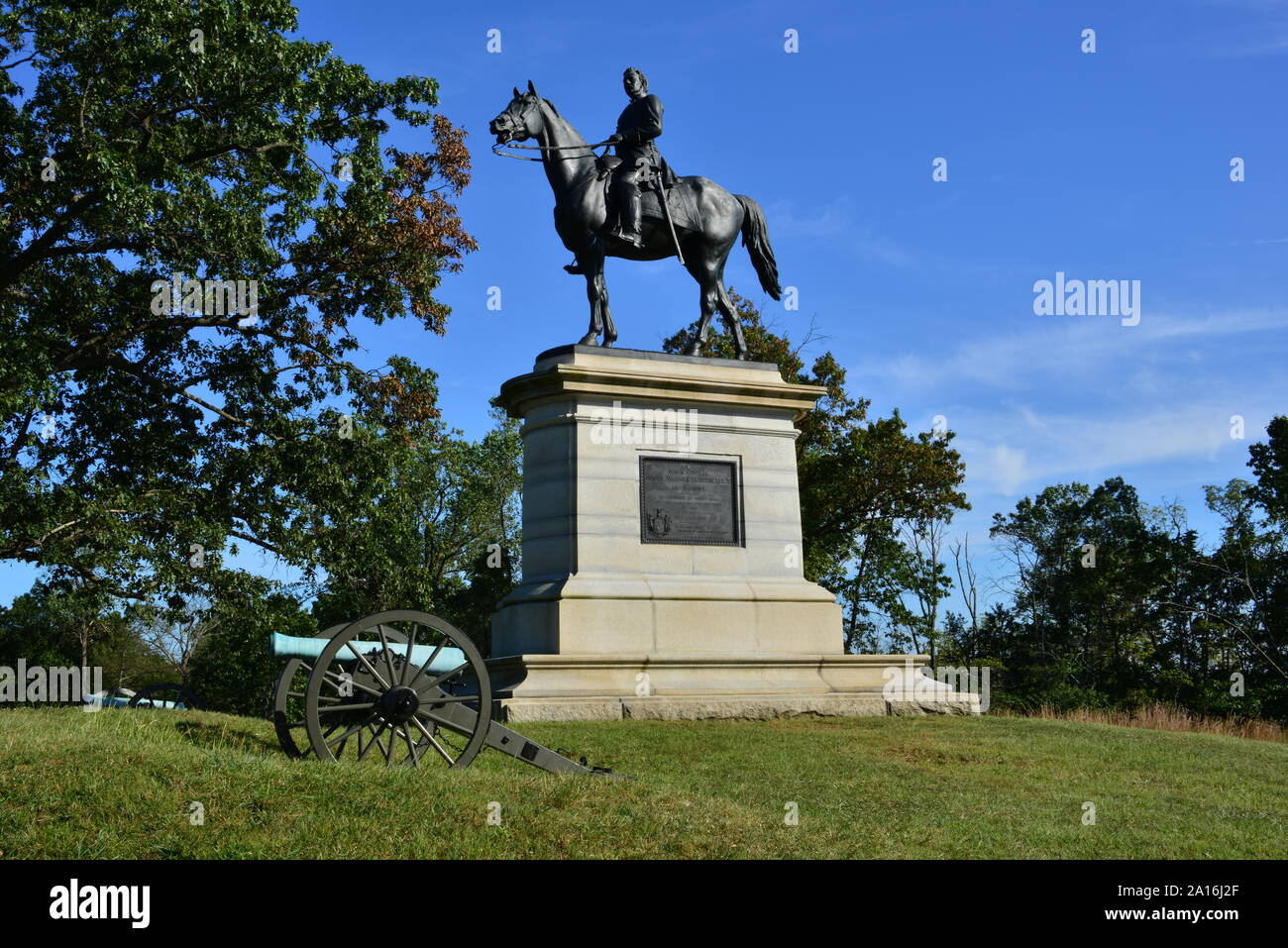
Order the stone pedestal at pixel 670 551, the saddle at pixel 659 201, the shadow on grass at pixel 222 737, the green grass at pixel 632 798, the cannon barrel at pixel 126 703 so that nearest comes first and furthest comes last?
the green grass at pixel 632 798 < the shadow on grass at pixel 222 737 < the cannon barrel at pixel 126 703 < the stone pedestal at pixel 670 551 < the saddle at pixel 659 201

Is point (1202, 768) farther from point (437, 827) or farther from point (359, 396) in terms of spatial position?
point (359, 396)

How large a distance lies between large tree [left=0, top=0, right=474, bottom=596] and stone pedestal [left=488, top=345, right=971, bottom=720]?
713 cm

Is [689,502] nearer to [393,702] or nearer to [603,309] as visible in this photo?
[603,309]

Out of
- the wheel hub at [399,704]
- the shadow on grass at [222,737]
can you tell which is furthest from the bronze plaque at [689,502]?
the wheel hub at [399,704]

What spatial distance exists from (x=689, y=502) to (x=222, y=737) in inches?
319

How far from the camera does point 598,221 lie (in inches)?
682

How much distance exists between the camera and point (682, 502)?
16391 millimetres

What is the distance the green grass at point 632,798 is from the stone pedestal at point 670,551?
2361mm

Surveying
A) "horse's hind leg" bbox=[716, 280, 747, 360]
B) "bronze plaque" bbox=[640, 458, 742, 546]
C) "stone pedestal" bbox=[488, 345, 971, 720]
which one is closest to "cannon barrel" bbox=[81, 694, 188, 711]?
"stone pedestal" bbox=[488, 345, 971, 720]

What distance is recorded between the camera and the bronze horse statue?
17297 millimetres

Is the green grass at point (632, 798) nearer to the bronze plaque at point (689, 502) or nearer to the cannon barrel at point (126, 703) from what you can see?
the cannon barrel at point (126, 703)

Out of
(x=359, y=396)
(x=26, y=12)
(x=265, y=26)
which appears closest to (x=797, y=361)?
(x=359, y=396)

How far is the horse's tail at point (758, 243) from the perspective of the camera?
1895 cm
